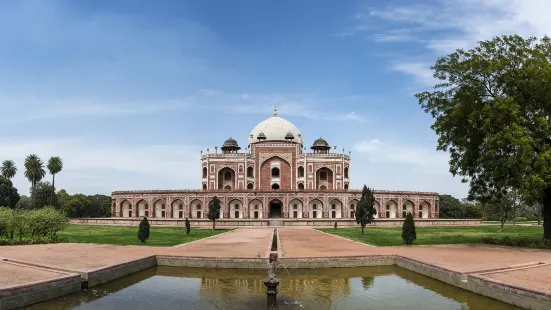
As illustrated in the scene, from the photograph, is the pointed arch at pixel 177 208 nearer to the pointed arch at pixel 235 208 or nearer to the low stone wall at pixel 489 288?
the pointed arch at pixel 235 208

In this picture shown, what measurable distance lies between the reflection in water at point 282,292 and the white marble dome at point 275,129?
55.5 m

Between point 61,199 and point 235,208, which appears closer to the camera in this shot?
point 235,208

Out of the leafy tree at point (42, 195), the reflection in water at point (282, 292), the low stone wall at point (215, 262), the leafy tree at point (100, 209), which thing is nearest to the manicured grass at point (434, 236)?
the reflection in water at point (282, 292)

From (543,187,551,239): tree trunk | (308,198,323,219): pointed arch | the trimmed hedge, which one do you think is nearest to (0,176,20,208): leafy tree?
the trimmed hedge

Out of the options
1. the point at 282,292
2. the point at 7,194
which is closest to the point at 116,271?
the point at 282,292

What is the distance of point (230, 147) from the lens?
71.4 m

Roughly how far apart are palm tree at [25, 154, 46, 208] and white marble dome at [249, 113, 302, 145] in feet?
112

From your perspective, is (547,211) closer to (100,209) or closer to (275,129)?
(275,129)

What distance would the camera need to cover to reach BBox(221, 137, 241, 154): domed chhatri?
71.4 m

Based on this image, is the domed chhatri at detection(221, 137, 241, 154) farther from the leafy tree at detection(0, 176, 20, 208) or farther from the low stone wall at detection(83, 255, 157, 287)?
the low stone wall at detection(83, 255, 157, 287)

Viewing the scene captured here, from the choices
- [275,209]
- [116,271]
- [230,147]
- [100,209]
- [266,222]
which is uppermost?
[230,147]

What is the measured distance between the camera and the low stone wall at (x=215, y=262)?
17.5m

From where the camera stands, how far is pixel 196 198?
2327 inches

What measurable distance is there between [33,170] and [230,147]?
102 ft
